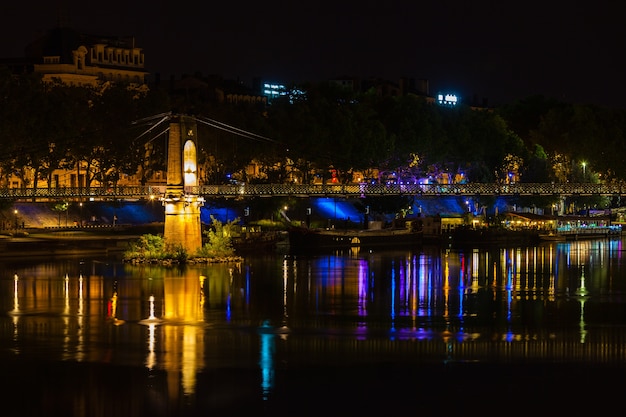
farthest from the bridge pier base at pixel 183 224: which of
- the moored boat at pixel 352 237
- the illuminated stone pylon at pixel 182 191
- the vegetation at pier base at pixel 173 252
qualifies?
the moored boat at pixel 352 237

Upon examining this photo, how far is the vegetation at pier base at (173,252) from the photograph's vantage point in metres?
82.4

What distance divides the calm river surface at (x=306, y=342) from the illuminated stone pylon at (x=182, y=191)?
6.12 meters

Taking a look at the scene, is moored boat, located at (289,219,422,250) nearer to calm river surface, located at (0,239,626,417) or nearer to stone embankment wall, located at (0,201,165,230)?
stone embankment wall, located at (0,201,165,230)

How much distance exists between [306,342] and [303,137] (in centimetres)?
8109

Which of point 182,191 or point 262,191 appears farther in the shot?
point 262,191

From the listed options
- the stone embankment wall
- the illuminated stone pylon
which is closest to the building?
the stone embankment wall

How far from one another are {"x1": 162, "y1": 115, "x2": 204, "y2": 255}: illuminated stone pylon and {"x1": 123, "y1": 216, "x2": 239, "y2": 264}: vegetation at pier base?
631 mm

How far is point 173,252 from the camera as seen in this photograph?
272ft

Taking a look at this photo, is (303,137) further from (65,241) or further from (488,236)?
(65,241)

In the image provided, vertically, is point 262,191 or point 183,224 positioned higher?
point 262,191

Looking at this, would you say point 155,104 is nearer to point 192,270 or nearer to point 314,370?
point 192,270

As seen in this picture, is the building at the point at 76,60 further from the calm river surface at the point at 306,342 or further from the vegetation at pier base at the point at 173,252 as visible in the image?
the calm river surface at the point at 306,342

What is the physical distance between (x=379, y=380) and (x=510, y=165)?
385 feet

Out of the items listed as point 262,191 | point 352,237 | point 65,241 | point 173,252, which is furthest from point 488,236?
point 173,252
